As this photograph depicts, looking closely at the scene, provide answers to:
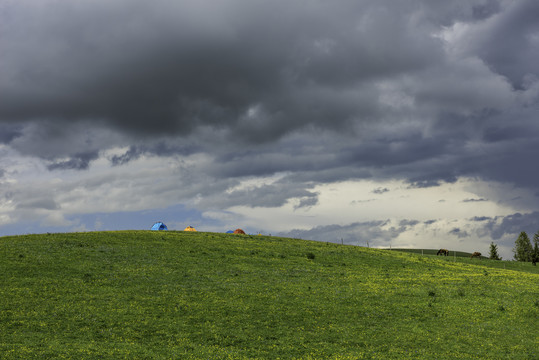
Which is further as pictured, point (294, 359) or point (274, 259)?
point (274, 259)

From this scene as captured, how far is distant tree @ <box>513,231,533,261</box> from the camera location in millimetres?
139375

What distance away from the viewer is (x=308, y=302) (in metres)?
33.3

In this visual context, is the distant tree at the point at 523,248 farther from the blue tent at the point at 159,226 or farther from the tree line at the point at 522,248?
the blue tent at the point at 159,226

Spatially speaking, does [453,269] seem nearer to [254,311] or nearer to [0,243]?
[254,311]

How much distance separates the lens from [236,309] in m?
30.7

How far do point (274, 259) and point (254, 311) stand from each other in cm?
2339

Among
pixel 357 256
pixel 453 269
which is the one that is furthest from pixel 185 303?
pixel 453 269

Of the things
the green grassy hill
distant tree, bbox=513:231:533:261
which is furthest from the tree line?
the green grassy hill

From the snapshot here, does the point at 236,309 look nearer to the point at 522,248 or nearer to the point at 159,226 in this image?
the point at 159,226

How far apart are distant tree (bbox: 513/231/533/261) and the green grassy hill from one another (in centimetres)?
11183

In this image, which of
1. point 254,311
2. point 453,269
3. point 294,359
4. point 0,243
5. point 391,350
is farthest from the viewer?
point 453,269

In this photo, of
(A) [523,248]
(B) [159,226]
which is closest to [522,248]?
(A) [523,248]

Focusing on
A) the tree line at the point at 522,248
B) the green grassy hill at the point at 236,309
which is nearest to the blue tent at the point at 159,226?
the green grassy hill at the point at 236,309

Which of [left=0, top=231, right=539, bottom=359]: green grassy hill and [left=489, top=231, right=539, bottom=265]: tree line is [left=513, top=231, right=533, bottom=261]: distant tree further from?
[left=0, top=231, right=539, bottom=359]: green grassy hill
